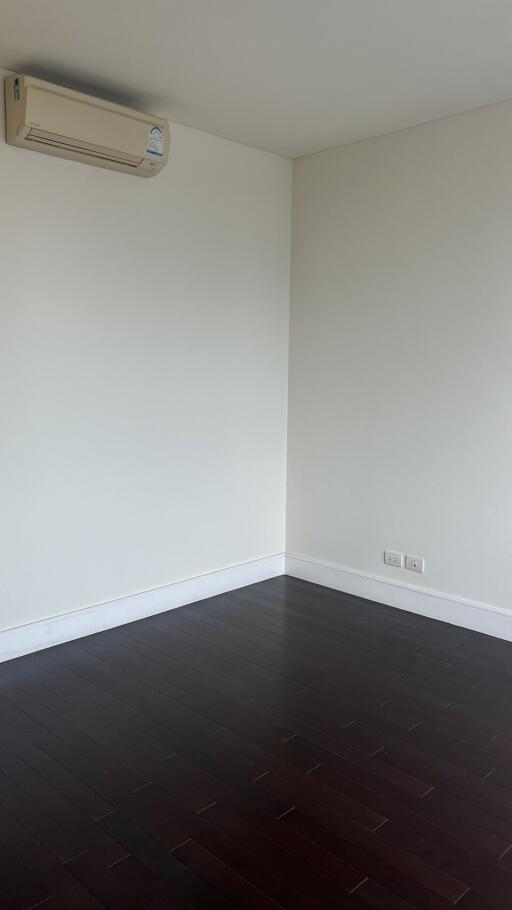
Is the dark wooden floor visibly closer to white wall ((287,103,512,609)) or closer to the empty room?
the empty room

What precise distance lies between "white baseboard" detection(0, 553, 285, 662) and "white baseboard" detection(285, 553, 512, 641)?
27 centimetres

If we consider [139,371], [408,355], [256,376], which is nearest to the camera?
[139,371]

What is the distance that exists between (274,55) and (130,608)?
2.77 metres

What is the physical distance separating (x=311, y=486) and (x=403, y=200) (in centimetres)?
181

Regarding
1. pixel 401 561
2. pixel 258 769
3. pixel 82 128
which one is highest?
pixel 82 128

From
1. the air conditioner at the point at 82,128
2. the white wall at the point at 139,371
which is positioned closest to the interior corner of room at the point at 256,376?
the white wall at the point at 139,371

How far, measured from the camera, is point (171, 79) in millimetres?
3131

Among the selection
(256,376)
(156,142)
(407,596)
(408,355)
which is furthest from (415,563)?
(156,142)

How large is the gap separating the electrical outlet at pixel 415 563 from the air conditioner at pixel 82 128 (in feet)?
8.22

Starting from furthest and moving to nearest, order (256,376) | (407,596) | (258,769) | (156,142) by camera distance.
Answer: (256,376), (407,596), (156,142), (258,769)

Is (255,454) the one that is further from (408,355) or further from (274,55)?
(274,55)

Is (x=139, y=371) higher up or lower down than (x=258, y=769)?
higher up

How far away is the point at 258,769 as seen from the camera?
2.43 meters

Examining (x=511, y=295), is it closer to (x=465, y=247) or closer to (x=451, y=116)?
(x=465, y=247)
